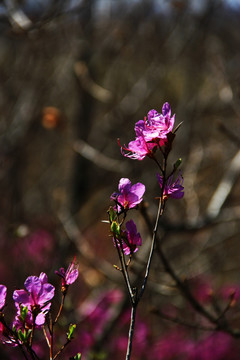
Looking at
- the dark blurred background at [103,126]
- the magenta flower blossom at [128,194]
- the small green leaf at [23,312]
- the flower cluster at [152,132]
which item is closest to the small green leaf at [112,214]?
the magenta flower blossom at [128,194]

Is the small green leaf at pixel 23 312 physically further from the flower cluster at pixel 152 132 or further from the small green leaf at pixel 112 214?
the flower cluster at pixel 152 132

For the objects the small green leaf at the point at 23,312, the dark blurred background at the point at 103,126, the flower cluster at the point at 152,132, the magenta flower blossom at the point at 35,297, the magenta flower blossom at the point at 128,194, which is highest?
the flower cluster at the point at 152,132

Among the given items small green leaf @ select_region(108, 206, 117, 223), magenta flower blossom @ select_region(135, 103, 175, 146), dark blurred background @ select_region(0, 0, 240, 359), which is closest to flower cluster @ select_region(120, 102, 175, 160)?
magenta flower blossom @ select_region(135, 103, 175, 146)

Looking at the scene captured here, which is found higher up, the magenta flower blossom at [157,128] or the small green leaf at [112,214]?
the magenta flower blossom at [157,128]

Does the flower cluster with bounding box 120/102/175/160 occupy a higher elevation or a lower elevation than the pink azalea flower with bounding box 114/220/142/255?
higher

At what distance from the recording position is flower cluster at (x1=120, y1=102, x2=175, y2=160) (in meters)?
1.10

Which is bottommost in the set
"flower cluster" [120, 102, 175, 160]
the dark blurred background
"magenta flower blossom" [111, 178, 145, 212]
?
the dark blurred background

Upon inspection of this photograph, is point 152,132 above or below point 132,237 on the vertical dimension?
above

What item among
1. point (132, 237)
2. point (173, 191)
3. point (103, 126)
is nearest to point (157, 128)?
point (173, 191)

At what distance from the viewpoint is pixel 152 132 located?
3.62 ft

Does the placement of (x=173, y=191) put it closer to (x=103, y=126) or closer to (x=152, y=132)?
(x=152, y=132)

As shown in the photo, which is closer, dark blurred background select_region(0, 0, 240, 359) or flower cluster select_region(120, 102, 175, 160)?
flower cluster select_region(120, 102, 175, 160)

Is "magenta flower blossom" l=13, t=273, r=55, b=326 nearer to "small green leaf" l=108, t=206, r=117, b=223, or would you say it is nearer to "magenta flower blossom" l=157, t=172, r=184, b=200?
→ "small green leaf" l=108, t=206, r=117, b=223

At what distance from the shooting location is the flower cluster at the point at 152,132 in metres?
1.10
